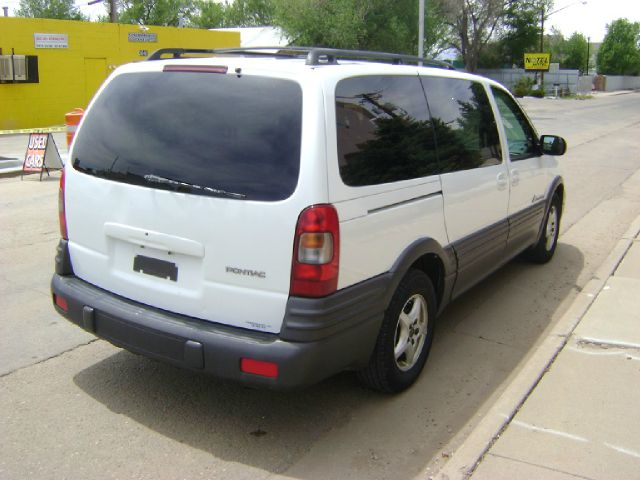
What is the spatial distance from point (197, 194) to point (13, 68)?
75.3 ft

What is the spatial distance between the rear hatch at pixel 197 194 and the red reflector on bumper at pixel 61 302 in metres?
0.22

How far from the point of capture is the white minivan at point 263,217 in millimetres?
3064

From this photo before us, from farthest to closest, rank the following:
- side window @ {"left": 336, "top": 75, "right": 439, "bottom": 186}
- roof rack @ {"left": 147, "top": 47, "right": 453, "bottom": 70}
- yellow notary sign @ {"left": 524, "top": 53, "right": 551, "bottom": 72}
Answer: yellow notary sign @ {"left": 524, "top": 53, "right": 551, "bottom": 72} → roof rack @ {"left": 147, "top": 47, "right": 453, "bottom": 70} → side window @ {"left": 336, "top": 75, "right": 439, "bottom": 186}

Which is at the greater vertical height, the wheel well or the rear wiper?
the rear wiper

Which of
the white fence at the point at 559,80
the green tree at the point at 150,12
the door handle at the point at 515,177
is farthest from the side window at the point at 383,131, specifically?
the green tree at the point at 150,12

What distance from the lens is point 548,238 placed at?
6.62 m

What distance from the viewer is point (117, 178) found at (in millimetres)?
3533

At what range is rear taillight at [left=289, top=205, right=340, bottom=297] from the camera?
119 inches

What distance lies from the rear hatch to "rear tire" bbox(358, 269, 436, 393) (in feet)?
2.65

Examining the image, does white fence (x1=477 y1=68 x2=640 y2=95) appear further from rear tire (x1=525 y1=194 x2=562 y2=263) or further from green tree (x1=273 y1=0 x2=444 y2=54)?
rear tire (x1=525 y1=194 x2=562 y2=263)

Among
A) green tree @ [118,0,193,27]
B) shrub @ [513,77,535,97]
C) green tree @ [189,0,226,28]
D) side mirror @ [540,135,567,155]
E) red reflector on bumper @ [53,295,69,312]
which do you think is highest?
green tree @ [189,0,226,28]

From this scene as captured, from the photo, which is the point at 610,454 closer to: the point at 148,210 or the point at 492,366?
the point at 492,366

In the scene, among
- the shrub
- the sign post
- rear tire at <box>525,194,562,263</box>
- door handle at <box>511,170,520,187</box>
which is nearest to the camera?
door handle at <box>511,170,520,187</box>

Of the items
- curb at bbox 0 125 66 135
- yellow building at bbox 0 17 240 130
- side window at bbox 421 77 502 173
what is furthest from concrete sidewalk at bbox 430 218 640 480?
yellow building at bbox 0 17 240 130
